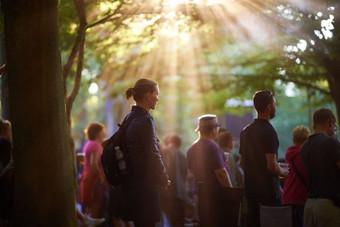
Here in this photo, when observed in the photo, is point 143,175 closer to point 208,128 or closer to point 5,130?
point 208,128

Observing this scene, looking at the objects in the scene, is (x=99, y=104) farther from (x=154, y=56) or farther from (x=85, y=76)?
(x=154, y=56)

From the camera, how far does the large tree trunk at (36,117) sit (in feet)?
17.7

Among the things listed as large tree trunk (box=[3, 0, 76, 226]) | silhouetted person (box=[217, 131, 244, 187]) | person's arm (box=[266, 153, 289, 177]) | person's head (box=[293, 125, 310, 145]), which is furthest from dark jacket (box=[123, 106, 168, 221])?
silhouetted person (box=[217, 131, 244, 187])

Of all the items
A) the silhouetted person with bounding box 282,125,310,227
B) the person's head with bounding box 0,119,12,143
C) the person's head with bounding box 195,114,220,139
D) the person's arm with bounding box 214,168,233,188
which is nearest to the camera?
the silhouetted person with bounding box 282,125,310,227

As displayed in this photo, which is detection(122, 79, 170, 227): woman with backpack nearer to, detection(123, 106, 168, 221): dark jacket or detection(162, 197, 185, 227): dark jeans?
detection(123, 106, 168, 221): dark jacket

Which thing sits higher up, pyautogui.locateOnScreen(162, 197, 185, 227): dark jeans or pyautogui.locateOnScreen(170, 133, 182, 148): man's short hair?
pyautogui.locateOnScreen(170, 133, 182, 148): man's short hair

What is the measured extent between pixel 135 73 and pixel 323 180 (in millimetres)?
9482

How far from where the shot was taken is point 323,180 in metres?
6.07

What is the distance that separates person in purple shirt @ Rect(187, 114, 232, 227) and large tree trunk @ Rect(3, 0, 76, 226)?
2.21 metres

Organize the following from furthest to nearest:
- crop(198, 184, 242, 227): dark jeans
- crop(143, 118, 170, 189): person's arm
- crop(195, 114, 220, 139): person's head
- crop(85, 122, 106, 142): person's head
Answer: crop(85, 122, 106, 142): person's head
crop(195, 114, 220, 139): person's head
crop(198, 184, 242, 227): dark jeans
crop(143, 118, 170, 189): person's arm

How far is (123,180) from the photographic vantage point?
5695 mm

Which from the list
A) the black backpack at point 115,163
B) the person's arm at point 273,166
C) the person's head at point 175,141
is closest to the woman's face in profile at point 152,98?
the black backpack at point 115,163

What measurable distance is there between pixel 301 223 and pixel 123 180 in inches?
110

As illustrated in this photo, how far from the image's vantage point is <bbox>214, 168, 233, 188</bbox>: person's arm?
7.30 metres
